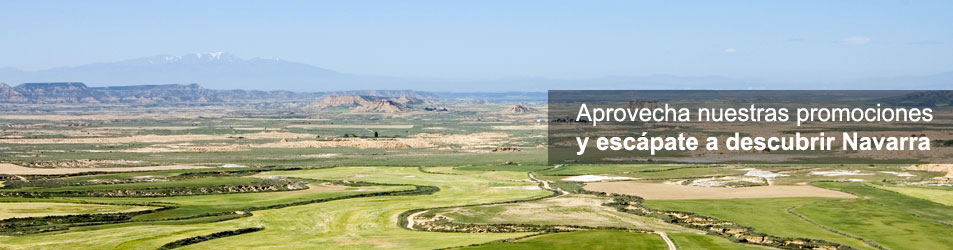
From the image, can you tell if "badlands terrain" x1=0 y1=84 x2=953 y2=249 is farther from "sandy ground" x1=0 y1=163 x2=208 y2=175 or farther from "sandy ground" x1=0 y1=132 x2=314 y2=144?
"sandy ground" x1=0 y1=132 x2=314 y2=144

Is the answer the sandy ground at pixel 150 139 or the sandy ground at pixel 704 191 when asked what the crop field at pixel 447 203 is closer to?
the sandy ground at pixel 704 191

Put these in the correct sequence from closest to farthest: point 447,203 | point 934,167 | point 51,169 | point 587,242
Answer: point 587,242, point 447,203, point 934,167, point 51,169

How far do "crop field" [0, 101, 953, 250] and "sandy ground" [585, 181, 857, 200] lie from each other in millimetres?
171

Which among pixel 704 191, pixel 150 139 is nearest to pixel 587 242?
pixel 704 191

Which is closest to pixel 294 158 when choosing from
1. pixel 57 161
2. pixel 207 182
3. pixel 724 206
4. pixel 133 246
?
pixel 57 161

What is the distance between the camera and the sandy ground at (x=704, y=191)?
7412 cm

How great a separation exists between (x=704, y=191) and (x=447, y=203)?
21.3 meters

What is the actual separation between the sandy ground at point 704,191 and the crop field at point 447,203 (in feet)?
0.56

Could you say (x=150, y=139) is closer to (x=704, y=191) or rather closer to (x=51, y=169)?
(x=51, y=169)

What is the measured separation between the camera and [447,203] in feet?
234

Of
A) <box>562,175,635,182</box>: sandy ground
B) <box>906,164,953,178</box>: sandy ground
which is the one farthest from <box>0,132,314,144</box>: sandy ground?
<box>906,164,953,178</box>: sandy ground

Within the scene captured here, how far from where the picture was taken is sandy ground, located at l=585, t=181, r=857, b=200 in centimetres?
7412

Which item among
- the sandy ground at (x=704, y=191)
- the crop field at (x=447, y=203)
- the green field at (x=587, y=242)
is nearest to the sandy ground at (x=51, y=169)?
the crop field at (x=447, y=203)

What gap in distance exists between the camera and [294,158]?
12438cm
